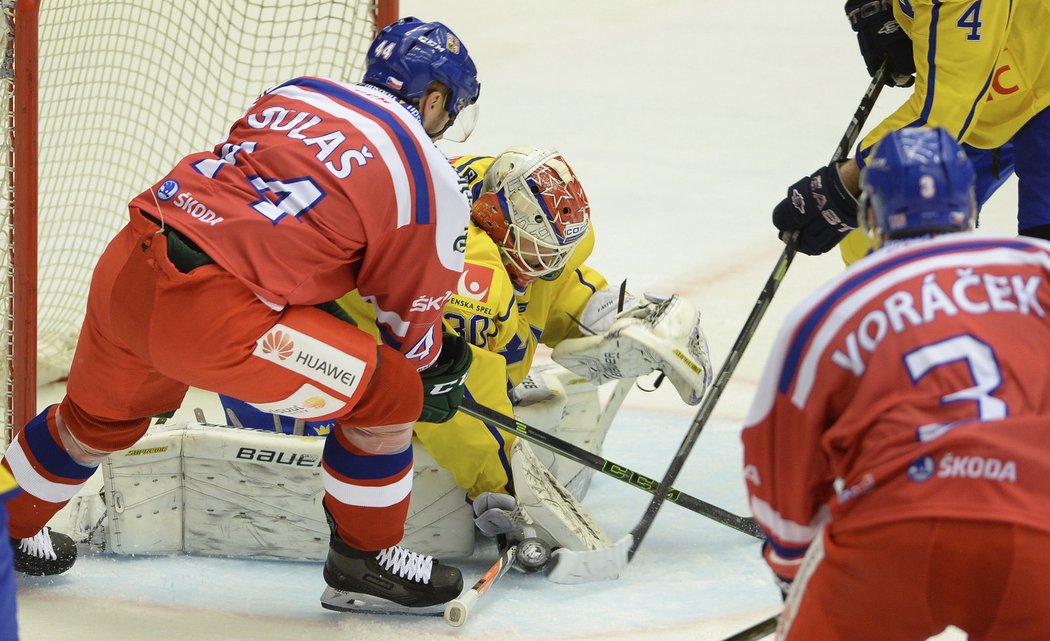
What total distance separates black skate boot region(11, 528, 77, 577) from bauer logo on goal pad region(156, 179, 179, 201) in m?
0.87

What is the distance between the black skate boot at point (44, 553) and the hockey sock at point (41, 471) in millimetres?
82

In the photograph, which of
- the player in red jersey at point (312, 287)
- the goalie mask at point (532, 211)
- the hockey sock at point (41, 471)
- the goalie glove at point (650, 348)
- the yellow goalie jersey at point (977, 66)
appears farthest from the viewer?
the goalie glove at point (650, 348)

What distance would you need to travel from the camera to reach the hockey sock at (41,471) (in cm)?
251

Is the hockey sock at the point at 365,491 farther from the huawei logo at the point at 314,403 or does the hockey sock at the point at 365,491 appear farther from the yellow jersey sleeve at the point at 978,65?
the yellow jersey sleeve at the point at 978,65

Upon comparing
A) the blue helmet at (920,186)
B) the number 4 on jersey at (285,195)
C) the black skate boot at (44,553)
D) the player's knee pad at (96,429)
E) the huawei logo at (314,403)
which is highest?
the blue helmet at (920,186)

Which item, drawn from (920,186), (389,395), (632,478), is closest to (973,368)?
(920,186)

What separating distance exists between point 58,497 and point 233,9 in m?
2.10

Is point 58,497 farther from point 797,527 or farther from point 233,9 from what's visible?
point 233,9

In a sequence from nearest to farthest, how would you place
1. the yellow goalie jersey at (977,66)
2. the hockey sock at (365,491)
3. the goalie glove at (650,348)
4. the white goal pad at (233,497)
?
the hockey sock at (365,491) < the yellow goalie jersey at (977,66) < the white goal pad at (233,497) < the goalie glove at (650,348)

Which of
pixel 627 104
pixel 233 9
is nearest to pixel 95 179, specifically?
pixel 233 9

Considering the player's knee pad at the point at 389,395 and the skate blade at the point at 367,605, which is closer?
the player's knee pad at the point at 389,395

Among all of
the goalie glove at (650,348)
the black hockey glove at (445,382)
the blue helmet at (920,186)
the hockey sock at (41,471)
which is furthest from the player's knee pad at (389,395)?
the blue helmet at (920,186)

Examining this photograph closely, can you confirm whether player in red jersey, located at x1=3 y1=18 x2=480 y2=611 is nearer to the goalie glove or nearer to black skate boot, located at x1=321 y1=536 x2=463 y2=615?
black skate boot, located at x1=321 y1=536 x2=463 y2=615

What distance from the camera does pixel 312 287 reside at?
7.31 feet
